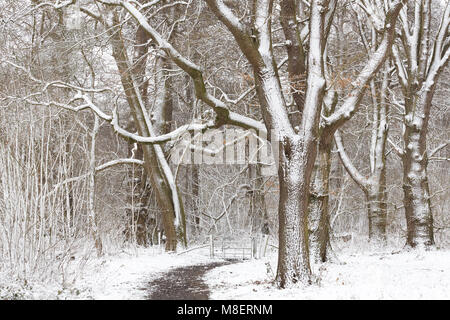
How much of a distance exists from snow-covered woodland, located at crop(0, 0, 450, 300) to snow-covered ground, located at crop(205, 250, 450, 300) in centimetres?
4

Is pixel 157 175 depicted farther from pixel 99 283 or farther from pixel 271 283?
pixel 271 283

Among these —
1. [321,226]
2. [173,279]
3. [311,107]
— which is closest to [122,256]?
[173,279]

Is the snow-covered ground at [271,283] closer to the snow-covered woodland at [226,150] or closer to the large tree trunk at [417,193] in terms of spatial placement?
the snow-covered woodland at [226,150]

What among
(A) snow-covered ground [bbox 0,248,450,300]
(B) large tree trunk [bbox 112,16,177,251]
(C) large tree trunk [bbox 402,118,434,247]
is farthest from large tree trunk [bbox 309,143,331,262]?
(B) large tree trunk [bbox 112,16,177,251]

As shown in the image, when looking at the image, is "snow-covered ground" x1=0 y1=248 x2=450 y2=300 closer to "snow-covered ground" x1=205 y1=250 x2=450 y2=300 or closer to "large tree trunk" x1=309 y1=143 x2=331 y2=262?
"snow-covered ground" x1=205 y1=250 x2=450 y2=300

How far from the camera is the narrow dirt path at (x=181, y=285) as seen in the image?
7.32 metres

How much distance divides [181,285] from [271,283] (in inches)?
75.0

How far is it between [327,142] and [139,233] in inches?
341

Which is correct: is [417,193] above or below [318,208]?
above

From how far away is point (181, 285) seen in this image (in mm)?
8500

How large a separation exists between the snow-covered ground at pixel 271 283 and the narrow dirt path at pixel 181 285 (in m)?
0.15

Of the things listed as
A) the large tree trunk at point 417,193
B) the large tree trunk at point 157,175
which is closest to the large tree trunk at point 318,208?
the large tree trunk at point 417,193

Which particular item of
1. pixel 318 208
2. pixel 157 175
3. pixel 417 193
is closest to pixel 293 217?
pixel 318 208

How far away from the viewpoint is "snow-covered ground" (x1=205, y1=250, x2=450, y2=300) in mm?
6156
